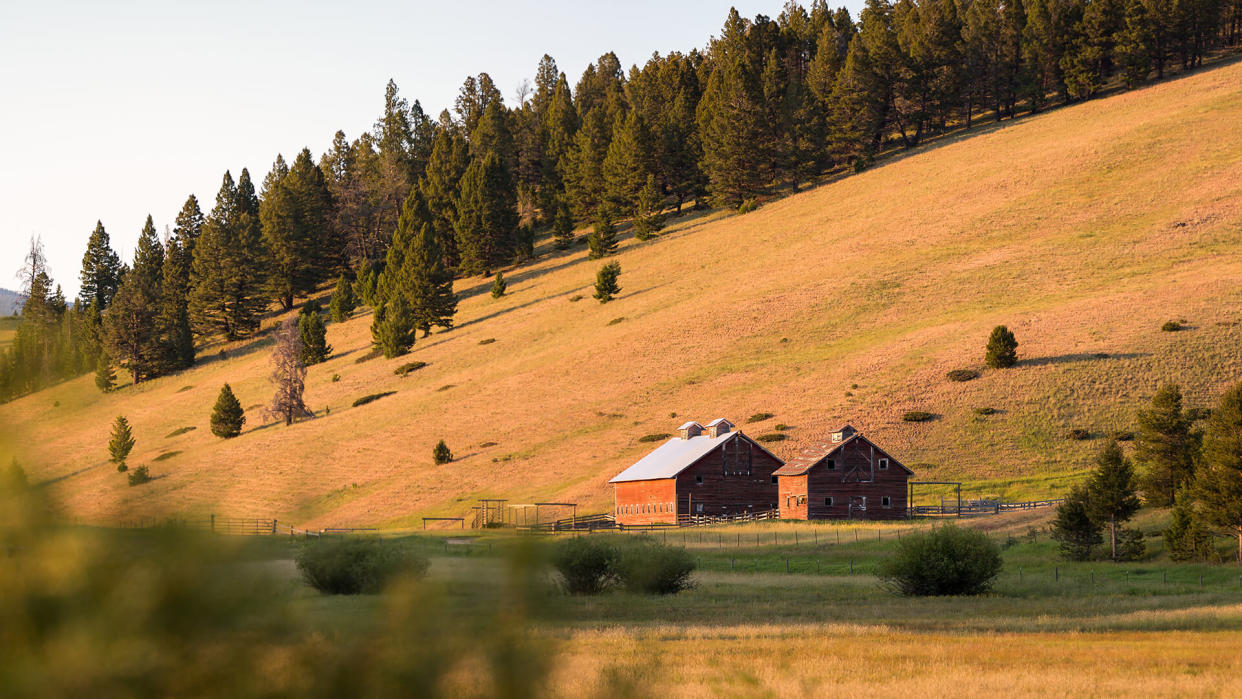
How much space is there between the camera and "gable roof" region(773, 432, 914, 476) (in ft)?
207

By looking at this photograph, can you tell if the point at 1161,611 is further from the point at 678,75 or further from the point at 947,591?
the point at 678,75

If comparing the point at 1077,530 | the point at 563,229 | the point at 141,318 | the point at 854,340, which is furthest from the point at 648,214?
the point at 141,318

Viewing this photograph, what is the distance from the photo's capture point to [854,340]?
→ 270 feet

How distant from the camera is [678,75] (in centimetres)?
16112

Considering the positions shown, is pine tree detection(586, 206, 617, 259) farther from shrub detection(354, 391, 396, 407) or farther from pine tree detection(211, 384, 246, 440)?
pine tree detection(211, 384, 246, 440)

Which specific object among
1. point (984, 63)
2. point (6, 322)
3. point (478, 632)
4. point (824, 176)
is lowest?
point (478, 632)

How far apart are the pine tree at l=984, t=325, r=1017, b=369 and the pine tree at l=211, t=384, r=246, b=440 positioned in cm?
5978

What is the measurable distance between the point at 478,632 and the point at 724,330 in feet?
285

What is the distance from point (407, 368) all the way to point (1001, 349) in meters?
52.8

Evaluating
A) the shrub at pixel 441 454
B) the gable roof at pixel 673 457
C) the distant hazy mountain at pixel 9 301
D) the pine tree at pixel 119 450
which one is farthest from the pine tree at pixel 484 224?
the distant hazy mountain at pixel 9 301

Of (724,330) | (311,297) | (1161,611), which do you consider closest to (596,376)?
(724,330)

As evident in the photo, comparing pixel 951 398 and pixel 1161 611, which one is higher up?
pixel 951 398

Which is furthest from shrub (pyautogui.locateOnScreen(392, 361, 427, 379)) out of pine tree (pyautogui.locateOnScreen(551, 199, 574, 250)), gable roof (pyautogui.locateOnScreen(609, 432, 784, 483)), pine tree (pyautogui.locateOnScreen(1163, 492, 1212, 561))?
pine tree (pyautogui.locateOnScreen(1163, 492, 1212, 561))

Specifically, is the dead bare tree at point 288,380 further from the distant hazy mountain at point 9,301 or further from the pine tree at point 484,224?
the distant hazy mountain at point 9,301
